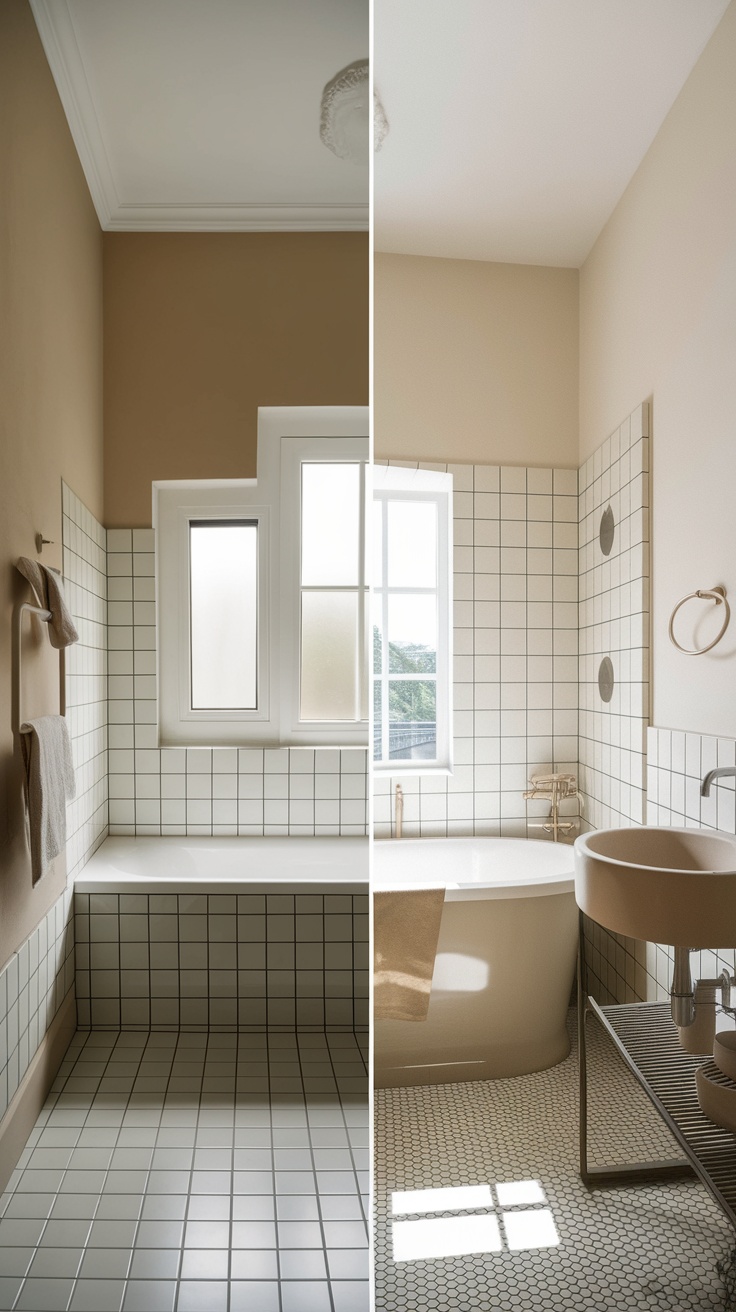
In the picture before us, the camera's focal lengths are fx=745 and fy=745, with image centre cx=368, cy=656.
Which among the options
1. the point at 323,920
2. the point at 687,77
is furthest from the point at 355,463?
the point at 687,77

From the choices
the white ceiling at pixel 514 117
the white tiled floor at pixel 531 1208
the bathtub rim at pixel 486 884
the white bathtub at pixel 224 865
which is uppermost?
the white ceiling at pixel 514 117

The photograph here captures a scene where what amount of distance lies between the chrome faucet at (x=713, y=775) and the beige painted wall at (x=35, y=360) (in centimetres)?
60

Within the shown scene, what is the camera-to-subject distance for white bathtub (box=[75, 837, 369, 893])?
1.47ft

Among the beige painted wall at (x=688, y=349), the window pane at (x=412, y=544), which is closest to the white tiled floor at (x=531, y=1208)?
the beige painted wall at (x=688, y=349)

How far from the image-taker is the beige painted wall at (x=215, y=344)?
48 cm

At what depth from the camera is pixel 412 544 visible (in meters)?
0.85

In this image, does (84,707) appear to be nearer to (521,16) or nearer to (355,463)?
(355,463)

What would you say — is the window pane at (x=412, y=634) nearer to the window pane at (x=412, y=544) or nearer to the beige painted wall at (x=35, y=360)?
the window pane at (x=412, y=544)

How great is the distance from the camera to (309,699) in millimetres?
532

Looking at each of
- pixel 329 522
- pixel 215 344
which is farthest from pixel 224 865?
pixel 215 344

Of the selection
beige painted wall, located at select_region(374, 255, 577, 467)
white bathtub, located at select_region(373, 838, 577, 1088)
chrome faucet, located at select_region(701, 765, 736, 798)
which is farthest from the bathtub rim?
beige painted wall, located at select_region(374, 255, 577, 467)

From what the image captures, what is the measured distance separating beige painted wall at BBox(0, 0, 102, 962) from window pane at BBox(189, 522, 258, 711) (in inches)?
3.1

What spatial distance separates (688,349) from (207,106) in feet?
1.67

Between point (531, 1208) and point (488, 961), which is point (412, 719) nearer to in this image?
point (488, 961)
